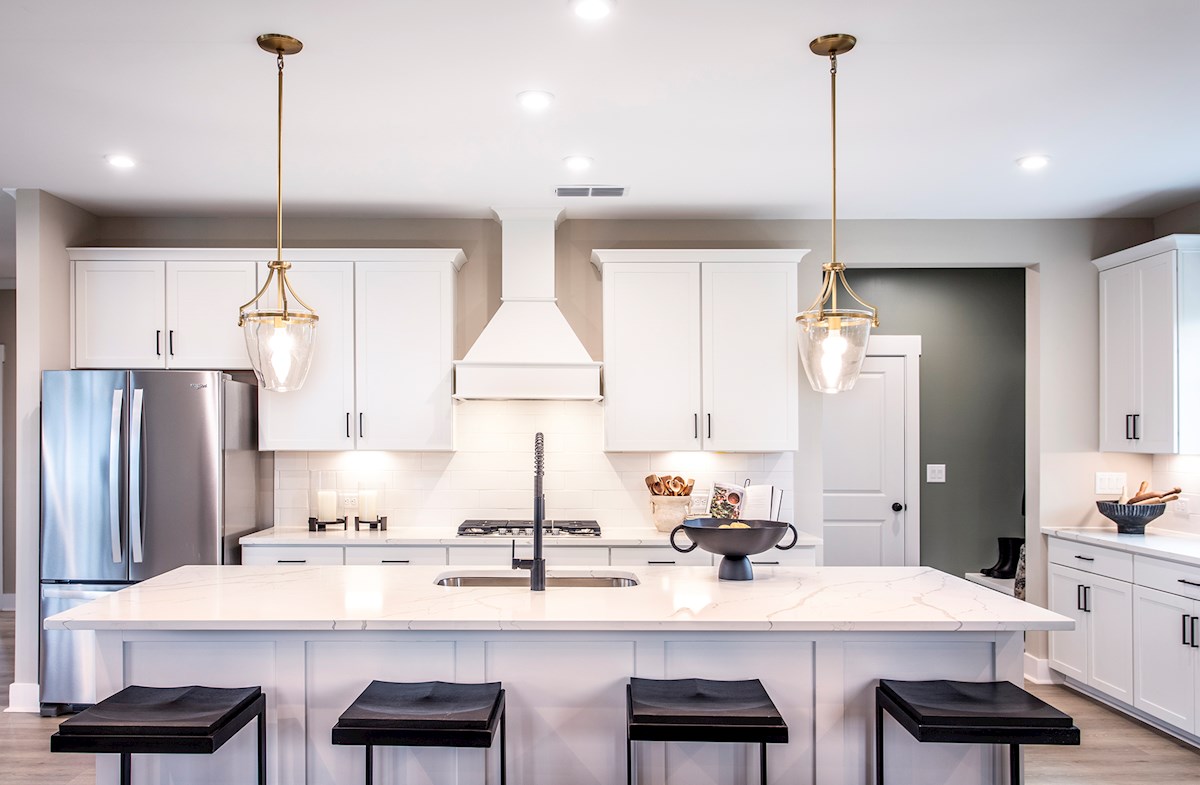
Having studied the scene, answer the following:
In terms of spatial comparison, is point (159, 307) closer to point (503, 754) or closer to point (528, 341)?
point (528, 341)

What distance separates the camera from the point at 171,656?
98.3 inches

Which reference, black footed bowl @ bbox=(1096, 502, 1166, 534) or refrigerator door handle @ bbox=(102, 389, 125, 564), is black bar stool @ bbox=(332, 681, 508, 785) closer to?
refrigerator door handle @ bbox=(102, 389, 125, 564)

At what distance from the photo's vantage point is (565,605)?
8.25ft

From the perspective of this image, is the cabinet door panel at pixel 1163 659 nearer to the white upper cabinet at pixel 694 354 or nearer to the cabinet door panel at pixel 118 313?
the white upper cabinet at pixel 694 354

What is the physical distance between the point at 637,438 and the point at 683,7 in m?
2.55

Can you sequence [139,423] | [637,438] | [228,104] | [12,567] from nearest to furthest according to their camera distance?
1. [228,104]
2. [139,423]
3. [637,438]
4. [12,567]

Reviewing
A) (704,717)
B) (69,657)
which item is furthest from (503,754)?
(69,657)

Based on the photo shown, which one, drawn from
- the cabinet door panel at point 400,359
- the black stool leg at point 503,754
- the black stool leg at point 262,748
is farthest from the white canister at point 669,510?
the black stool leg at point 262,748

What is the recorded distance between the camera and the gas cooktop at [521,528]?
4.33 meters

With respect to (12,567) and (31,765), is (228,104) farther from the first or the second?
(12,567)

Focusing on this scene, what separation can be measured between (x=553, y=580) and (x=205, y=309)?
2.64 m

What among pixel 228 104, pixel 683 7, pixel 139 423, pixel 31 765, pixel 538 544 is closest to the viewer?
pixel 683 7

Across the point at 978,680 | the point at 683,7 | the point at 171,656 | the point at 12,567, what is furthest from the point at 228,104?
the point at 12,567

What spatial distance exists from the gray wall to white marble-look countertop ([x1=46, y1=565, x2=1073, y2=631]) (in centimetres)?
302
